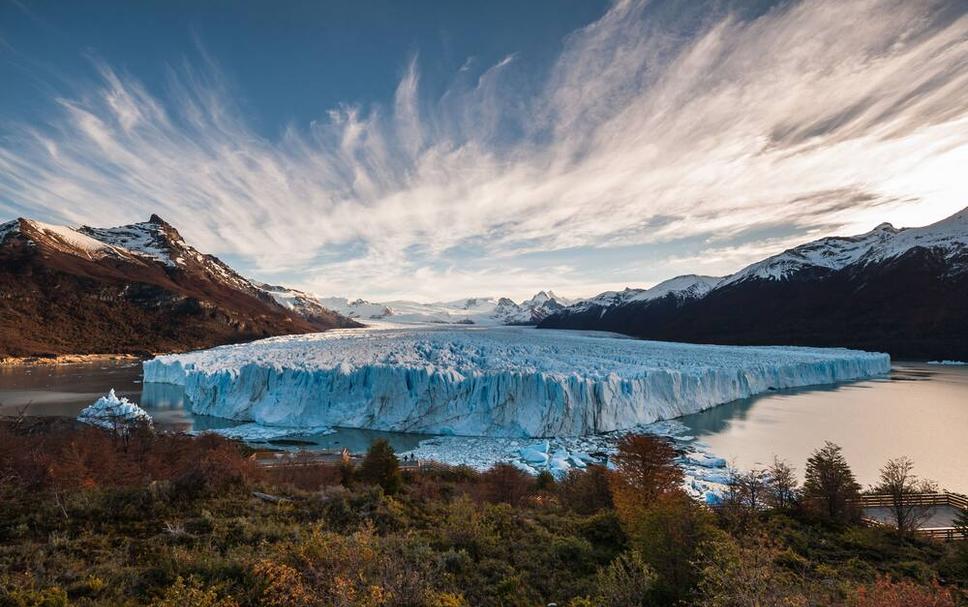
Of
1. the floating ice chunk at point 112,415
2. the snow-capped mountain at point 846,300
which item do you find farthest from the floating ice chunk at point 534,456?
the snow-capped mountain at point 846,300

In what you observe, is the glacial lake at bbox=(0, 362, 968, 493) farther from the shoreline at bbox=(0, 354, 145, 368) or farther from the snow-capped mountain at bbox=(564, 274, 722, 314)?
the snow-capped mountain at bbox=(564, 274, 722, 314)

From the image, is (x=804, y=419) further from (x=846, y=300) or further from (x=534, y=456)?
(x=846, y=300)

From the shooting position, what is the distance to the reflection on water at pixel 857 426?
21.8 meters

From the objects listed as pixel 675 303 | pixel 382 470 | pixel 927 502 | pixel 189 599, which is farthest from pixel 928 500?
pixel 675 303

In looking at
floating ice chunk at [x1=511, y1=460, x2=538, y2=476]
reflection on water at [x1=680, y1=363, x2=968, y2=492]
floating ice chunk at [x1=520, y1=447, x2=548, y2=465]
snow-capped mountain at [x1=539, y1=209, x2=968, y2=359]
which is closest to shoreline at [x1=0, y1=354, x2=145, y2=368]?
floating ice chunk at [x1=520, y1=447, x2=548, y2=465]

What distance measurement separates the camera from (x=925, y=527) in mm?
13961

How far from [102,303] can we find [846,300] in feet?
511

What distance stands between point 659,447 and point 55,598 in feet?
44.4

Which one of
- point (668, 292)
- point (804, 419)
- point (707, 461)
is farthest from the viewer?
point (668, 292)

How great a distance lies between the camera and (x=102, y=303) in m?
82.8

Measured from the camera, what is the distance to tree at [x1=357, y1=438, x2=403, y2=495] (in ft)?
43.9

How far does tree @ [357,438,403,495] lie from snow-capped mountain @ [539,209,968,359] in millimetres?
92224

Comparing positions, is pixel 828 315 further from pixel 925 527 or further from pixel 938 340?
pixel 925 527

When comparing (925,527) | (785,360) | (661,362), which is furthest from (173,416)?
(785,360)
